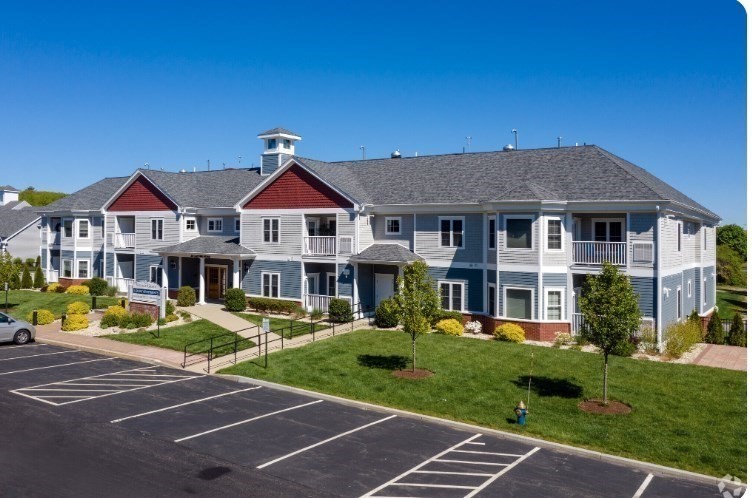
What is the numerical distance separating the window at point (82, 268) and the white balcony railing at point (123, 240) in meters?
4.23

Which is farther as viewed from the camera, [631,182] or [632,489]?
[631,182]

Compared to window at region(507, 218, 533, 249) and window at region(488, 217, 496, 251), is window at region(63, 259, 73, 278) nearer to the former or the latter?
window at region(488, 217, 496, 251)

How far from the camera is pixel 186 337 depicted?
2855 centimetres

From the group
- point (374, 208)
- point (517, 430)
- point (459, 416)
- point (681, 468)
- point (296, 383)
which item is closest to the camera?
point (681, 468)

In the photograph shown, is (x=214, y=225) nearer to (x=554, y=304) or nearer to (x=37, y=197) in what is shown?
(x=554, y=304)

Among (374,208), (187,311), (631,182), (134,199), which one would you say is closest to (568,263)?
(631,182)

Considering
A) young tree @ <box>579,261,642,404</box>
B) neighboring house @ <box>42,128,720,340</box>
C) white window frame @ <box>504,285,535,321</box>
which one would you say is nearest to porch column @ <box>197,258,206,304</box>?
neighboring house @ <box>42,128,720,340</box>

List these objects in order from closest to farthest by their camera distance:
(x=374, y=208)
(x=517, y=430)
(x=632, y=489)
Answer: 1. (x=632, y=489)
2. (x=517, y=430)
3. (x=374, y=208)

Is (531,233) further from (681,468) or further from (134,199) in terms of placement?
(134,199)

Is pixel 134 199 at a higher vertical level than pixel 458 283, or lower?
higher

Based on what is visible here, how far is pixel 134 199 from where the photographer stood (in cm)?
4247

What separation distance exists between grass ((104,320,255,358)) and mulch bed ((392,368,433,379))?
8.11m

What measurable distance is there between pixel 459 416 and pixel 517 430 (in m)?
1.80

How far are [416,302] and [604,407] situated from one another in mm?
7127
